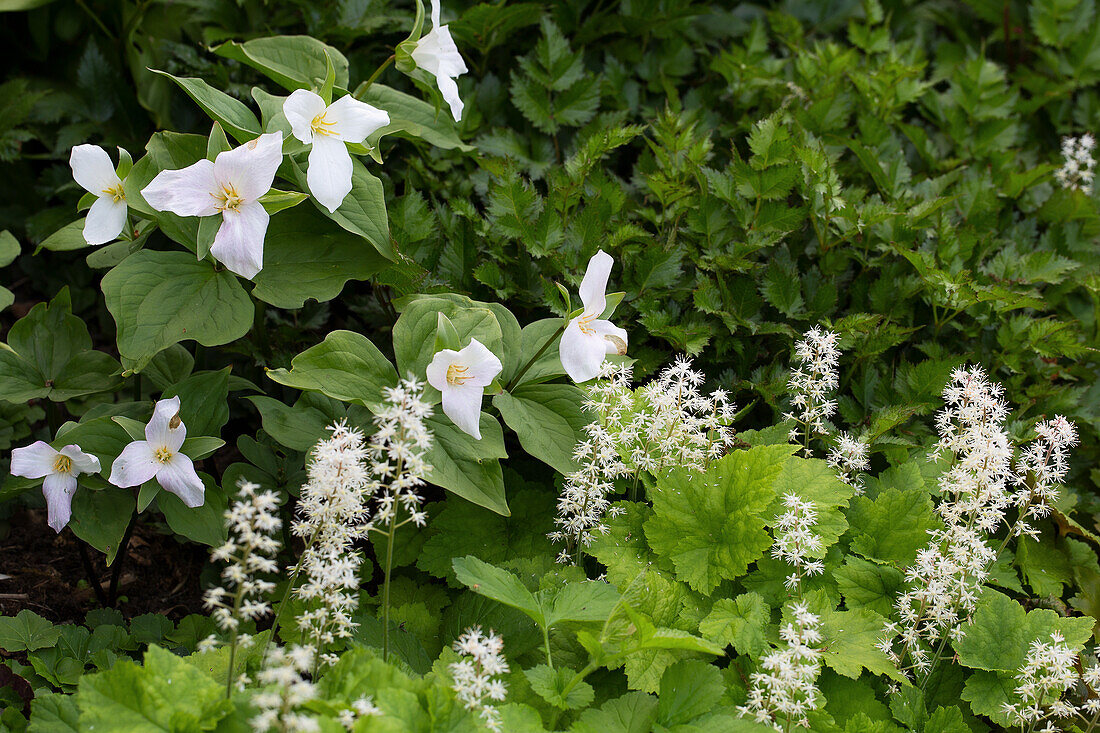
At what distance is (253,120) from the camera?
200cm

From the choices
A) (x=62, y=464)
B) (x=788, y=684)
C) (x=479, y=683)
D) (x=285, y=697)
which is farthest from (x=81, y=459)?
(x=788, y=684)

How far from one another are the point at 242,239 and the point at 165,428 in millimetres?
429

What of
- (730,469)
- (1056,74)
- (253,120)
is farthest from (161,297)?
(1056,74)

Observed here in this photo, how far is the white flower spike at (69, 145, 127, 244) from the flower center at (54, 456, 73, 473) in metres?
0.47

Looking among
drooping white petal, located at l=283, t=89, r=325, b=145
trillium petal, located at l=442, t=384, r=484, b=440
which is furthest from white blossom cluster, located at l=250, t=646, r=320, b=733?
drooping white petal, located at l=283, t=89, r=325, b=145

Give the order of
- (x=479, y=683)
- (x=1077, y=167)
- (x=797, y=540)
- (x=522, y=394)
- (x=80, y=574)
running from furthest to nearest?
(x=1077, y=167) < (x=80, y=574) < (x=522, y=394) < (x=797, y=540) < (x=479, y=683)

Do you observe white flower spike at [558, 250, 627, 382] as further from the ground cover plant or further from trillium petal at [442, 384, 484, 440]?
trillium petal at [442, 384, 484, 440]

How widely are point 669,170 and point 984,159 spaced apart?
1.37m

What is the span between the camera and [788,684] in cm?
146

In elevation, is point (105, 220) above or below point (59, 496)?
above

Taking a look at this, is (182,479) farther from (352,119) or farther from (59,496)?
(352,119)

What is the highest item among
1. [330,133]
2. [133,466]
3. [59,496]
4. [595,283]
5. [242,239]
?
[330,133]

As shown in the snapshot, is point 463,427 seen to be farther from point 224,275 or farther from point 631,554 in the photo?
point 224,275

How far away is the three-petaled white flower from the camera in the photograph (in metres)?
1.70
